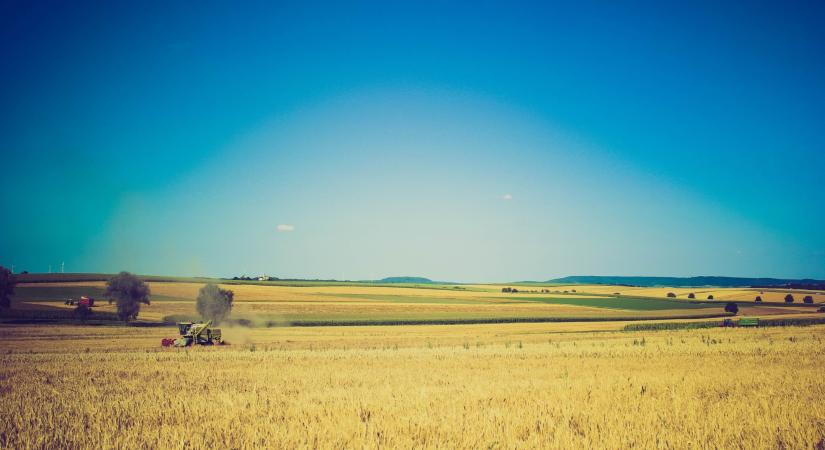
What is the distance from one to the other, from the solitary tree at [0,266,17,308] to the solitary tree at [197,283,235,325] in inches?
788

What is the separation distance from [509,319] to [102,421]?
2115 inches

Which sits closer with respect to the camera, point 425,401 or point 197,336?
point 425,401

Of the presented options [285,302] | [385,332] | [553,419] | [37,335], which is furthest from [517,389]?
[285,302]

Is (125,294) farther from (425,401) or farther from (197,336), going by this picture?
(425,401)

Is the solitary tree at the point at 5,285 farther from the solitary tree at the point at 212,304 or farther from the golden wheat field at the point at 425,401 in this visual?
the golden wheat field at the point at 425,401

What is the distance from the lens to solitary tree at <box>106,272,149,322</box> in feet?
173

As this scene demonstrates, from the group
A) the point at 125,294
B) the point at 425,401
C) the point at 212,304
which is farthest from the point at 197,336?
the point at 425,401

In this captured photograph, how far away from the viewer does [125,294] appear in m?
52.9

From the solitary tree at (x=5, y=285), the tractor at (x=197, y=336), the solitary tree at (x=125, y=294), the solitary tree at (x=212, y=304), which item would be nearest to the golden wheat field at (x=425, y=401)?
the tractor at (x=197, y=336)

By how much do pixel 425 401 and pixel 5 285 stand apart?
5770 cm

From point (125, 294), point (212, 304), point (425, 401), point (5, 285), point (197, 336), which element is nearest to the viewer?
point (425, 401)

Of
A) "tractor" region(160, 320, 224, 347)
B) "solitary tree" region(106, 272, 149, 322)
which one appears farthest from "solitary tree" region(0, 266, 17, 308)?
"tractor" region(160, 320, 224, 347)

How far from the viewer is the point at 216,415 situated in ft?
33.6

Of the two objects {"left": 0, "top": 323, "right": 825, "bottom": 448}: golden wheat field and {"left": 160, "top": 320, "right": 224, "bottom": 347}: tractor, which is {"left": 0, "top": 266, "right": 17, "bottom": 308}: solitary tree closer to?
{"left": 160, "top": 320, "right": 224, "bottom": 347}: tractor
